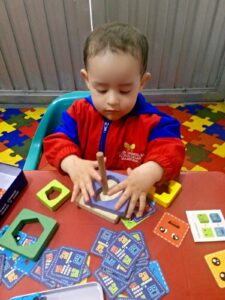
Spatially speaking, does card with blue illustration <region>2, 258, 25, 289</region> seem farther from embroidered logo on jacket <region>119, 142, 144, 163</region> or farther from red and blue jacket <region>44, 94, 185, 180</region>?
embroidered logo on jacket <region>119, 142, 144, 163</region>

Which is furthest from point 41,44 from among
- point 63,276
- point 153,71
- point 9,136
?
point 63,276

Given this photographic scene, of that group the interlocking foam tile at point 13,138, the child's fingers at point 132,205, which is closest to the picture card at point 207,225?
the child's fingers at point 132,205

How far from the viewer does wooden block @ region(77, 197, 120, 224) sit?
21.7 inches

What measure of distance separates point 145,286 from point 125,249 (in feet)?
0.24

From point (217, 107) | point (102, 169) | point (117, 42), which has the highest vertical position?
point (117, 42)

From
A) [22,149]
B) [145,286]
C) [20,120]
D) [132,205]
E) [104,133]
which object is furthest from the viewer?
[20,120]

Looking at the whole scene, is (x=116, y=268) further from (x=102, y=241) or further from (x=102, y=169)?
(x=102, y=169)

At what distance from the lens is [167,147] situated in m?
0.67

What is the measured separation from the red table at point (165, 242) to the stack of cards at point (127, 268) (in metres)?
0.01

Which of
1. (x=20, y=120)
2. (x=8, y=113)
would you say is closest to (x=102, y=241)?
(x=20, y=120)

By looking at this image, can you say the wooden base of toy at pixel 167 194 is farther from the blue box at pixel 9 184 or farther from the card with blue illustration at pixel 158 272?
the blue box at pixel 9 184

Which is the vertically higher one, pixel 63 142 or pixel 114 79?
pixel 114 79

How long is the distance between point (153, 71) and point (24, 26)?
33.6 inches

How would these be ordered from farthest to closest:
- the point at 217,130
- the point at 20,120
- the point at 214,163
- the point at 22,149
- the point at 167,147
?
the point at 20,120 → the point at 217,130 → the point at 22,149 → the point at 214,163 → the point at 167,147
